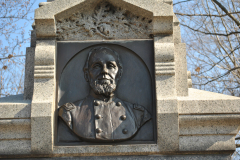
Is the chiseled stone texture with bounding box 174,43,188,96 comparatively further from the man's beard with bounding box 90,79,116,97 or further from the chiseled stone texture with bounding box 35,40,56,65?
the chiseled stone texture with bounding box 35,40,56,65

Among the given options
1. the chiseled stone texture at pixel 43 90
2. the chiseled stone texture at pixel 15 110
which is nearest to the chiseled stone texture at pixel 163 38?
the chiseled stone texture at pixel 43 90

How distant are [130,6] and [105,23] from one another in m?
0.52

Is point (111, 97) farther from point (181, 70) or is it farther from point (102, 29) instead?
point (181, 70)

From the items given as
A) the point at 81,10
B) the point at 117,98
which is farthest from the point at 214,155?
the point at 81,10

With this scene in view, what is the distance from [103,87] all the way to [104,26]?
1.14 m

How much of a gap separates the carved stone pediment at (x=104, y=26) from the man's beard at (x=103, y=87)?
0.87m

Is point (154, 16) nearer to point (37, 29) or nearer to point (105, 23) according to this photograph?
point (105, 23)

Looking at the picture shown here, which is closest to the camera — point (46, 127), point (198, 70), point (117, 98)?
point (46, 127)

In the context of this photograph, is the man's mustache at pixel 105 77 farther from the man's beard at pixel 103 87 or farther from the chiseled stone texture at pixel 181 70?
the chiseled stone texture at pixel 181 70

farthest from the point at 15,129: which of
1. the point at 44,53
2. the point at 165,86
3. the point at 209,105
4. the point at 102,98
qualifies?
the point at 209,105

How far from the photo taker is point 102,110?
5516 millimetres

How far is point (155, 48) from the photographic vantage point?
5.74 metres

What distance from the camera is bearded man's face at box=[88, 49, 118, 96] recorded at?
18.3 feet

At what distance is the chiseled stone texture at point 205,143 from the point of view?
5.36 metres
